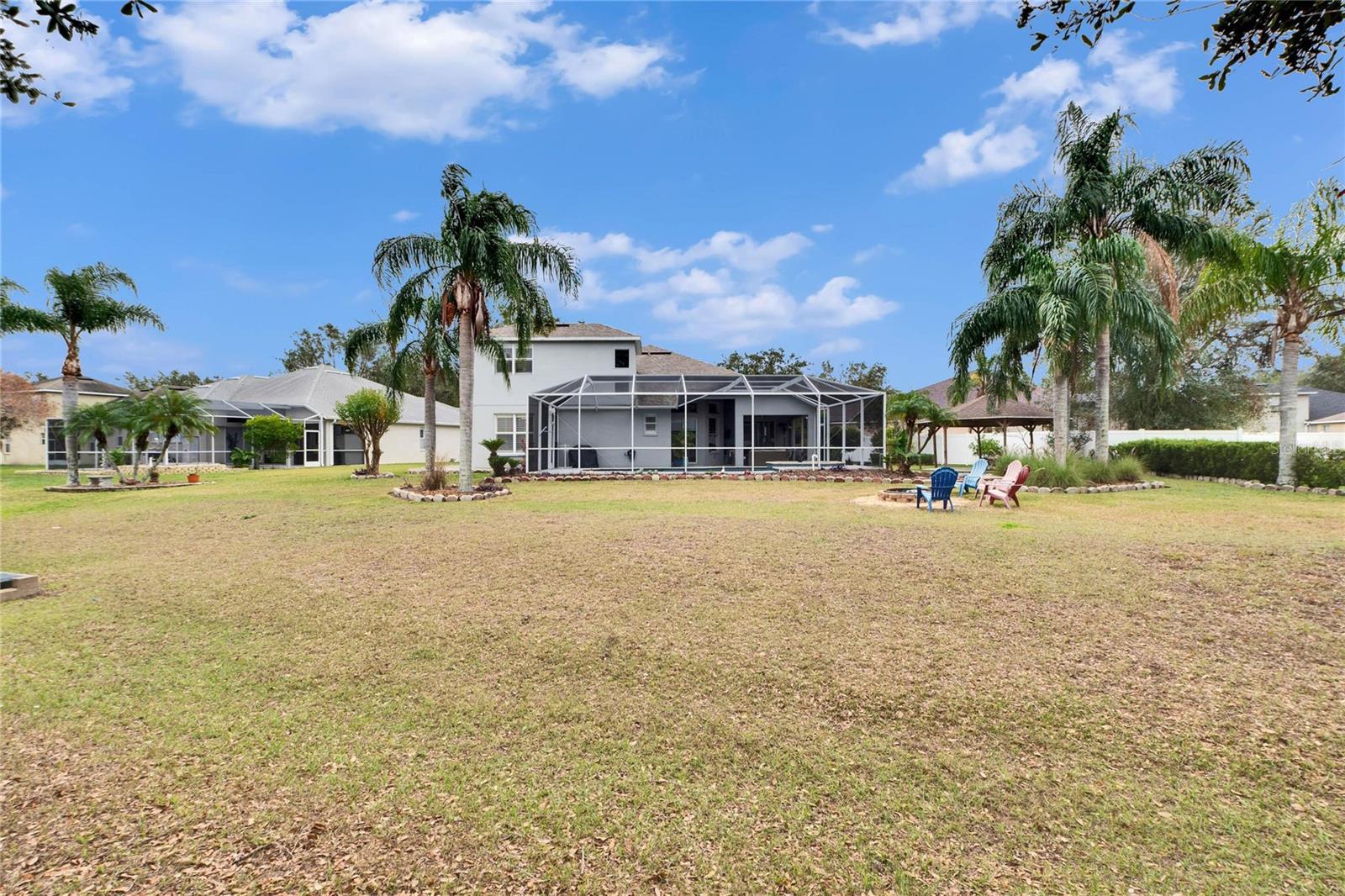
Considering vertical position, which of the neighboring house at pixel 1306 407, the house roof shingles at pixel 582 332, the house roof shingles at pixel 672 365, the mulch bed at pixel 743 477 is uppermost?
the house roof shingles at pixel 582 332

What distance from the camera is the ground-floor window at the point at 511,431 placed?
26.5 metres

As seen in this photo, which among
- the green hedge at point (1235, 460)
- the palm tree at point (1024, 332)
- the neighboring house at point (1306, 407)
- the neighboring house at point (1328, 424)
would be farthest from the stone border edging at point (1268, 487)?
the neighboring house at point (1328, 424)

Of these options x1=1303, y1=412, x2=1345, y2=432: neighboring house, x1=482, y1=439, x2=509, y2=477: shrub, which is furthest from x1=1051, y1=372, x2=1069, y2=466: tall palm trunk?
x1=1303, y1=412, x2=1345, y2=432: neighboring house

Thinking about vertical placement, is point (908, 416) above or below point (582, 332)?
below

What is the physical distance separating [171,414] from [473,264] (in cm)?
1125

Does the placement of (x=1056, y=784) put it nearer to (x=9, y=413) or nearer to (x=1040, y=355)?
(x=1040, y=355)

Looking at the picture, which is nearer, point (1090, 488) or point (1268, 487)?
point (1090, 488)

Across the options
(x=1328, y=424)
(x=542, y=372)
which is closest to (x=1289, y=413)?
(x=542, y=372)

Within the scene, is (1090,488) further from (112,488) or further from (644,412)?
(112,488)

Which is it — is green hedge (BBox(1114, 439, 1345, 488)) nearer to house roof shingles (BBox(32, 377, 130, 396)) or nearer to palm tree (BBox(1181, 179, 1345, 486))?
palm tree (BBox(1181, 179, 1345, 486))

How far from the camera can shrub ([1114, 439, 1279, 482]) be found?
53.7 ft

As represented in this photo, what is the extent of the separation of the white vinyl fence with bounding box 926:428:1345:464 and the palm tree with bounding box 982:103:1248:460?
722 centimetres

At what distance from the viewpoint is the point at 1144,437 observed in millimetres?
24062

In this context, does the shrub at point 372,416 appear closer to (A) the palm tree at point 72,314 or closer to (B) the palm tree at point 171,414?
(B) the palm tree at point 171,414
